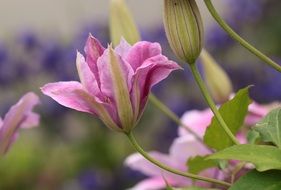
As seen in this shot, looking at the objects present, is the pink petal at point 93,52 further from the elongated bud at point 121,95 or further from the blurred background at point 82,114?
the blurred background at point 82,114

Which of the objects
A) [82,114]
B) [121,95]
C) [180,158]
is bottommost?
[82,114]

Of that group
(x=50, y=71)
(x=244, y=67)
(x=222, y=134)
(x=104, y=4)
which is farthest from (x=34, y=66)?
(x=222, y=134)

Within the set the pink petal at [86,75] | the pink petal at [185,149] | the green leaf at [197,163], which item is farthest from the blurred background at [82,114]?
the pink petal at [86,75]

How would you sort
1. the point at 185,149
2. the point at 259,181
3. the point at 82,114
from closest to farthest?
1. the point at 259,181
2. the point at 185,149
3. the point at 82,114

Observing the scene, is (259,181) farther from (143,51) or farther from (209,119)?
(209,119)

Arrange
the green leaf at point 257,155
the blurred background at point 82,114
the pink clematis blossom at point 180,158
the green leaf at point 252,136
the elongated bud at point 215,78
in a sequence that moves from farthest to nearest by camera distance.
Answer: the blurred background at point 82,114
the elongated bud at point 215,78
the pink clematis blossom at point 180,158
the green leaf at point 252,136
the green leaf at point 257,155

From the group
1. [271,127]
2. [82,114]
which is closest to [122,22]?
[271,127]
